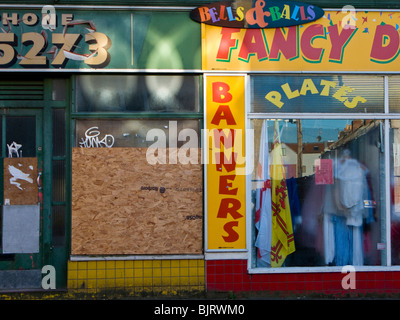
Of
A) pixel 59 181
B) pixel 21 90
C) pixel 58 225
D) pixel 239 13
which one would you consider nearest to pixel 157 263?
pixel 58 225

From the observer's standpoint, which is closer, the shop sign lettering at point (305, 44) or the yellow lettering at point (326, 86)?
the shop sign lettering at point (305, 44)

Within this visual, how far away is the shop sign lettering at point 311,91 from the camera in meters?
8.25

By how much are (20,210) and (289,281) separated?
14.4 feet

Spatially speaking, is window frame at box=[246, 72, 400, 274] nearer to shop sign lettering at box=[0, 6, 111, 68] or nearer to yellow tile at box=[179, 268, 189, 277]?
yellow tile at box=[179, 268, 189, 277]

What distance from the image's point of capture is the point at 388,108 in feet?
27.2

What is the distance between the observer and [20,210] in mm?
8141

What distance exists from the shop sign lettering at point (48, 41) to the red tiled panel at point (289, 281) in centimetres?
373

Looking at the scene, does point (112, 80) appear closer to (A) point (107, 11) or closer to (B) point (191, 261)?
(A) point (107, 11)

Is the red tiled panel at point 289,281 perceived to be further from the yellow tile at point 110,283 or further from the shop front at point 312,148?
the yellow tile at point 110,283

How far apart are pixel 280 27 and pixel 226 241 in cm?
349

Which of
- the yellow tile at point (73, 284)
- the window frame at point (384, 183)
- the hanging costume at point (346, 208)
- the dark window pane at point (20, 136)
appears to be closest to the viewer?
the yellow tile at point (73, 284)

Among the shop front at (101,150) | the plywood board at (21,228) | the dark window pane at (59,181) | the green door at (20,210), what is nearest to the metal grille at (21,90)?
the shop front at (101,150)
